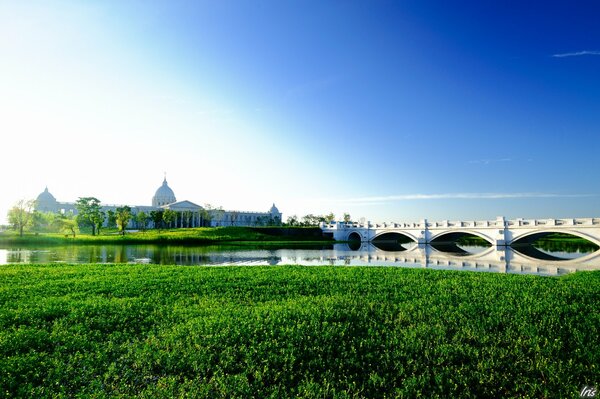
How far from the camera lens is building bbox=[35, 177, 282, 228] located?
381 feet

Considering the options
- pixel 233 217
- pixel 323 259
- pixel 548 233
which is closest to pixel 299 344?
pixel 323 259


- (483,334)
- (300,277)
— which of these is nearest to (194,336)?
(483,334)

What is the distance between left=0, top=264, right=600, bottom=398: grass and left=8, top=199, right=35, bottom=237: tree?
62445 mm

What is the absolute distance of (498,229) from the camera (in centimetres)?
5122

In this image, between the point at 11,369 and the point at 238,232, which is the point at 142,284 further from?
the point at 238,232

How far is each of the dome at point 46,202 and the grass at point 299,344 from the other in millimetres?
144458

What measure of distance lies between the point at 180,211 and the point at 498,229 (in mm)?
94400

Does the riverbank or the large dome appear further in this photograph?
the large dome

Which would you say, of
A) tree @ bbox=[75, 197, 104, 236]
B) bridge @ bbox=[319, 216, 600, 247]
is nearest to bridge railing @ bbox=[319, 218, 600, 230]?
bridge @ bbox=[319, 216, 600, 247]

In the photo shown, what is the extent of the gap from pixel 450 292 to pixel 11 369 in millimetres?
10308

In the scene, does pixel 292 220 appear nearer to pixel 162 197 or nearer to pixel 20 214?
pixel 162 197

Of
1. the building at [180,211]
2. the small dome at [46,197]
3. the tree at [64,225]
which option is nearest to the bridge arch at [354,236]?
the building at [180,211]

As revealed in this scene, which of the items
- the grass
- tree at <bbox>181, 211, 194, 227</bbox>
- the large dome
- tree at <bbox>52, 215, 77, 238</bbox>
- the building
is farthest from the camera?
the large dome

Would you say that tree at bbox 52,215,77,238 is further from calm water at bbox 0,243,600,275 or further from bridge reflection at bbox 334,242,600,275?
bridge reflection at bbox 334,242,600,275
